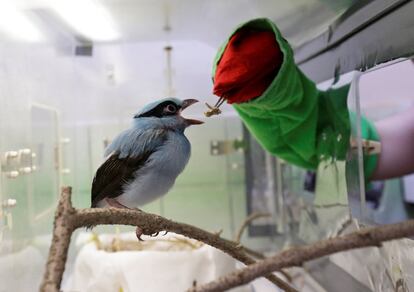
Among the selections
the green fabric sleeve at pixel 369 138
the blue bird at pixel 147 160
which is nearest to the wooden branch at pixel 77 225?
the blue bird at pixel 147 160

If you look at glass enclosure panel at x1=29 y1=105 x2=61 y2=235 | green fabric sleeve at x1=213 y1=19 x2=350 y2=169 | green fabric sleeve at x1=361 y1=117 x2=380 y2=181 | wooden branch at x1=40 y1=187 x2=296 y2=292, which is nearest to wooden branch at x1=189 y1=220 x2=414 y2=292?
wooden branch at x1=40 y1=187 x2=296 y2=292

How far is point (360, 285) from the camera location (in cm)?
54

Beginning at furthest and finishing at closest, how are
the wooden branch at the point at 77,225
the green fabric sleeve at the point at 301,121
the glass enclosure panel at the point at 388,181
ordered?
the glass enclosure panel at the point at 388,181 → the green fabric sleeve at the point at 301,121 → the wooden branch at the point at 77,225

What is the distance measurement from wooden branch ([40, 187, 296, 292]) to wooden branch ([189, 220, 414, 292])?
8cm

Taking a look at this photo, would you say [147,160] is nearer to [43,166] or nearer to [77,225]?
[77,225]

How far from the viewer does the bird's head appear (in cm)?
31

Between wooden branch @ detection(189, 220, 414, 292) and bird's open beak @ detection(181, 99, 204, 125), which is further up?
bird's open beak @ detection(181, 99, 204, 125)

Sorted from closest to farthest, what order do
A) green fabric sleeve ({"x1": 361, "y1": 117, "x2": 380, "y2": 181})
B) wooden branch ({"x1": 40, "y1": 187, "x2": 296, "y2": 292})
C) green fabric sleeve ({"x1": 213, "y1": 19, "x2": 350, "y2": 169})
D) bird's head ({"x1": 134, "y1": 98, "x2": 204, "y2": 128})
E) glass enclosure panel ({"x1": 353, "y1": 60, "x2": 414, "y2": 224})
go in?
wooden branch ({"x1": 40, "y1": 187, "x2": 296, "y2": 292})
bird's head ({"x1": 134, "y1": 98, "x2": 204, "y2": 128})
green fabric sleeve ({"x1": 213, "y1": 19, "x2": 350, "y2": 169})
green fabric sleeve ({"x1": 361, "y1": 117, "x2": 380, "y2": 181})
glass enclosure panel ({"x1": 353, "y1": 60, "x2": 414, "y2": 224})

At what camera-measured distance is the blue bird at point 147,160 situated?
302 millimetres

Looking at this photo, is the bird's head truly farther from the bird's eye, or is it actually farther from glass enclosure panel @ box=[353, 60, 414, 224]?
glass enclosure panel @ box=[353, 60, 414, 224]

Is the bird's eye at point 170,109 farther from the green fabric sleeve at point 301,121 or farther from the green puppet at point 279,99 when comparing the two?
the green fabric sleeve at point 301,121

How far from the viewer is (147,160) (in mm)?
302

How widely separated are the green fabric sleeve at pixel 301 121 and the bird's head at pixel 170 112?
0.48ft

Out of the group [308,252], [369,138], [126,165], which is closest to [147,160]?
[126,165]
